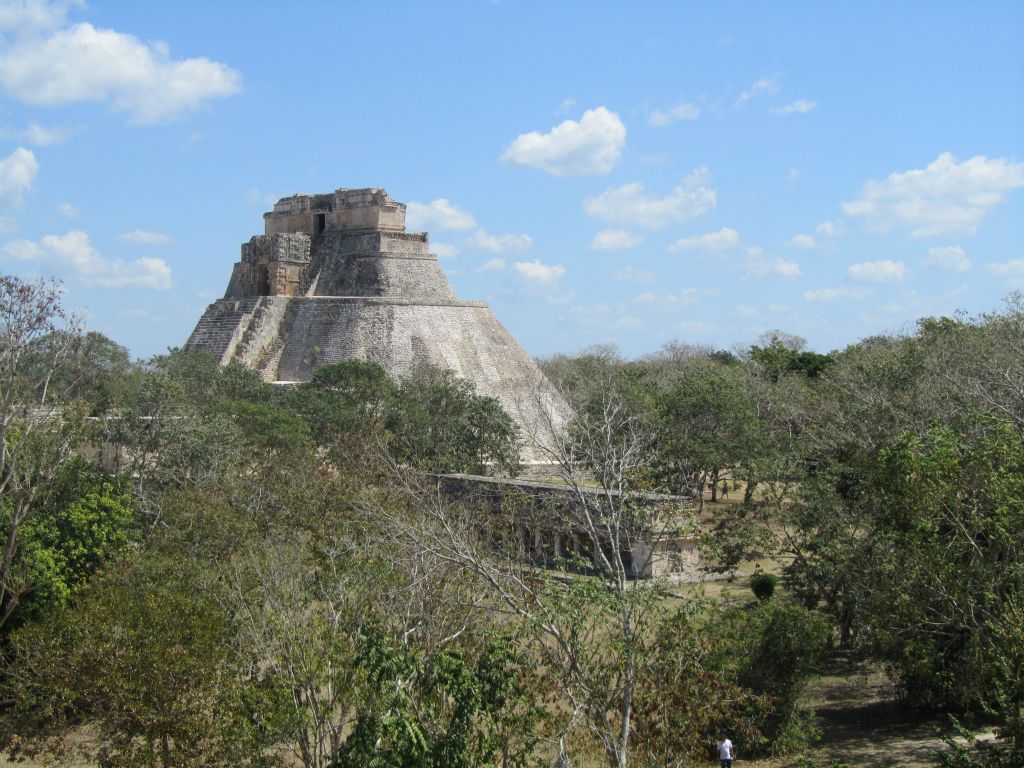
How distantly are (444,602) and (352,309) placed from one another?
87.0ft

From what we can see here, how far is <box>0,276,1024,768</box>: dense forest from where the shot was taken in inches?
334

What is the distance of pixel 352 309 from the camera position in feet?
119

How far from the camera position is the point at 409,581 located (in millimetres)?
10758

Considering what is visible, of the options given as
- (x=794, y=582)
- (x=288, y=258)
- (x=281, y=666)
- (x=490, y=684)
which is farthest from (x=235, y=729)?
(x=288, y=258)

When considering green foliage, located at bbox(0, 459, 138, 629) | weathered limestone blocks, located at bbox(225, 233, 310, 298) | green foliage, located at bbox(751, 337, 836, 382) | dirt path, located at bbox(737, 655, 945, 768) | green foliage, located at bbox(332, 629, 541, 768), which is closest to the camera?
green foliage, located at bbox(332, 629, 541, 768)

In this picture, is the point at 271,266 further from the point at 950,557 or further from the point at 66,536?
the point at 950,557

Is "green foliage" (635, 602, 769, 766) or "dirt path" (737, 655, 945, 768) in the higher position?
"green foliage" (635, 602, 769, 766)

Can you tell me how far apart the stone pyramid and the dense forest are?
12.1 metres

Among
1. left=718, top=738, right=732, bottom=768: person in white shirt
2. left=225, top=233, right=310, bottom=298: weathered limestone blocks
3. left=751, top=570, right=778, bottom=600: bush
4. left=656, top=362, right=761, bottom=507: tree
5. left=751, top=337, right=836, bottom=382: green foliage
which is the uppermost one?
left=225, top=233, right=310, bottom=298: weathered limestone blocks

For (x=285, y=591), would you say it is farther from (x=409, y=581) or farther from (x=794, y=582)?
(x=794, y=582)

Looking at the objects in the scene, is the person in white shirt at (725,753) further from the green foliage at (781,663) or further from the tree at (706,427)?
the tree at (706,427)

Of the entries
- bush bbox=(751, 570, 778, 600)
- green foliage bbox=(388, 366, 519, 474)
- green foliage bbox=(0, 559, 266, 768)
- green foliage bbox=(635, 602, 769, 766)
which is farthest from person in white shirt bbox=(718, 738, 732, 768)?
green foliage bbox=(388, 366, 519, 474)

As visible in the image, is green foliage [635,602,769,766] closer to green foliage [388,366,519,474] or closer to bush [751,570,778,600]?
bush [751,570,778,600]

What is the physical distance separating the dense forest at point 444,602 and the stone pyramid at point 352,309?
12.1 meters
